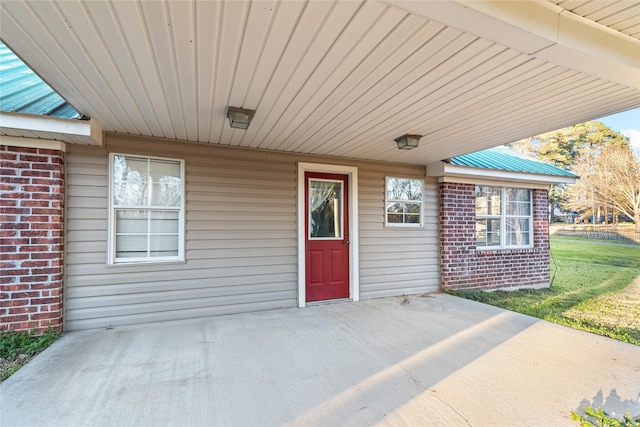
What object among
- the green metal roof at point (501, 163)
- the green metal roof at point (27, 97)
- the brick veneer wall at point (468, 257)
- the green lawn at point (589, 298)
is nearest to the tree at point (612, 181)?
the green lawn at point (589, 298)

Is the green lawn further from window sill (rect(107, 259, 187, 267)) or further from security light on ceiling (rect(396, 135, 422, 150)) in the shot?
window sill (rect(107, 259, 187, 267))

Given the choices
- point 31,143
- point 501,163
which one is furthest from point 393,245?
point 31,143

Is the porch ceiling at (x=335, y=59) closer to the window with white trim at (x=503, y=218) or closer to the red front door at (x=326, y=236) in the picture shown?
the red front door at (x=326, y=236)

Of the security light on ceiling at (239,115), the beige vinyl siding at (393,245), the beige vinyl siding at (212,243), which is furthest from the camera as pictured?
the beige vinyl siding at (393,245)

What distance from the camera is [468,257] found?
18.4ft

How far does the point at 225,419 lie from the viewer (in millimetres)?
1854

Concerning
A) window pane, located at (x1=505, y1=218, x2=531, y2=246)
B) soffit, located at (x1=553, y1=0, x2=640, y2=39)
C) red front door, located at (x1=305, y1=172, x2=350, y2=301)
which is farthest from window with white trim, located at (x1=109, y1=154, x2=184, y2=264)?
window pane, located at (x1=505, y1=218, x2=531, y2=246)

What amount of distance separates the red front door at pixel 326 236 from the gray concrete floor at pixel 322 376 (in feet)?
3.36

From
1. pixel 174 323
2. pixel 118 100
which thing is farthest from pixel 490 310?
pixel 118 100

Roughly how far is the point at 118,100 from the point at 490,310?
5363 mm

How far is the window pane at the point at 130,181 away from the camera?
3.58 m

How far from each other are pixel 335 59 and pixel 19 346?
4055mm

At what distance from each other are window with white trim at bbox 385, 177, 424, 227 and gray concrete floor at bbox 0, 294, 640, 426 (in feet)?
6.79

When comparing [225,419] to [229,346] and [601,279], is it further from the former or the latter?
[601,279]
